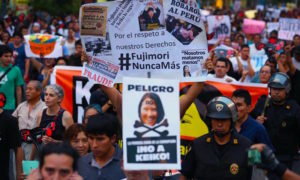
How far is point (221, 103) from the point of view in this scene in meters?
6.47

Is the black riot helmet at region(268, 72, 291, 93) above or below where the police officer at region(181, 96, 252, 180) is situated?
above

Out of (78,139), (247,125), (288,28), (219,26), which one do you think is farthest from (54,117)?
(219,26)

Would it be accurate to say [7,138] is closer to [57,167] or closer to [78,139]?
[78,139]

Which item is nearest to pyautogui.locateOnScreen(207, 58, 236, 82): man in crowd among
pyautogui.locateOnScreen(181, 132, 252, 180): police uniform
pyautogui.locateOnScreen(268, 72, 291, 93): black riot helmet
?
pyautogui.locateOnScreen(268, 72, 291, 93): black riot helmet

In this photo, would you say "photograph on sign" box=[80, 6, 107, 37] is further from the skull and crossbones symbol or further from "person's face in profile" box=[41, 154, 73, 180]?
"person's face in profile" box=[41, 154, 73, 180]

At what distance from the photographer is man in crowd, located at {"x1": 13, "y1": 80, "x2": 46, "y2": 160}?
29.8 ft

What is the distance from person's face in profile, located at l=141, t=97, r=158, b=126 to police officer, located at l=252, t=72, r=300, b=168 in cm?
379

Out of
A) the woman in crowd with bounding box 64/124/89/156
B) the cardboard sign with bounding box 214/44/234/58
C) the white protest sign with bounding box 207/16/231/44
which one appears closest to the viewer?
the woman in crowd with bounding box 64/124/89/156

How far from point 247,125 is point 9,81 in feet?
15.6

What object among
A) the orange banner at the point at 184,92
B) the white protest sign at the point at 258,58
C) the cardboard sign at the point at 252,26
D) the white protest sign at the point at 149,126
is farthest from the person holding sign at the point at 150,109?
the cardboard sign at the point at 252,26

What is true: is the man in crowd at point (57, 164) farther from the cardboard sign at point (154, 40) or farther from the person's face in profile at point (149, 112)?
the cardboard sign at point (154, 40)

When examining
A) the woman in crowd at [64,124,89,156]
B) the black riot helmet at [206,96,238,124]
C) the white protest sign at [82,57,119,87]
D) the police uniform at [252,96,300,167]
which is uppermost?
Result: the white protest sign at [82,57,119,87]

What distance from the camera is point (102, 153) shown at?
18.3ft

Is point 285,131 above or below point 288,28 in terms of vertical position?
below
